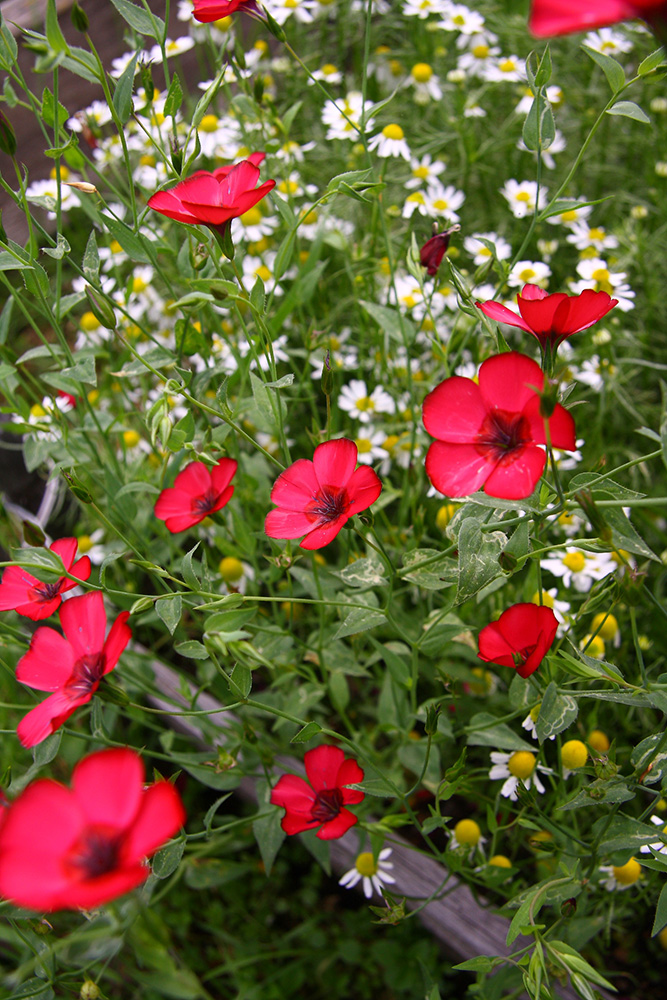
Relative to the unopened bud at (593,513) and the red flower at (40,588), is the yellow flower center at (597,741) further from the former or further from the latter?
the red flower at (40,588)

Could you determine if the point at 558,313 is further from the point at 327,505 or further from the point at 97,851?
the point at 97,851

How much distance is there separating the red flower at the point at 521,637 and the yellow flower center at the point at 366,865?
0.34m

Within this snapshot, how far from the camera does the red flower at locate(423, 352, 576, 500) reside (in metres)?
0.46

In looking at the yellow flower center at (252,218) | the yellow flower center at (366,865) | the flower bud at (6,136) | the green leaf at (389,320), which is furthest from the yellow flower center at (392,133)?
the yellow flower center at (366,865)

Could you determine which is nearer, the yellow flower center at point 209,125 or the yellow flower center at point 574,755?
the yellow flower center at point 574,755

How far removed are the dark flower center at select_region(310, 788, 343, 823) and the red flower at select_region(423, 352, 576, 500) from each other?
0.35 m

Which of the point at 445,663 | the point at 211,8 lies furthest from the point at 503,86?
the point at 445,663

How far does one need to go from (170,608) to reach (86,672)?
83mm

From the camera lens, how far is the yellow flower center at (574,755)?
0.69m

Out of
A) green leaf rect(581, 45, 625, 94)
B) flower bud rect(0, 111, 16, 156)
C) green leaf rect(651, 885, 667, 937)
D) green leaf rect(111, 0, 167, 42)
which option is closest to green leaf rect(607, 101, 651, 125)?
green leaf rect(581, 45, 625, 94)

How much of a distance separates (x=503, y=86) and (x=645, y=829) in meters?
1.50

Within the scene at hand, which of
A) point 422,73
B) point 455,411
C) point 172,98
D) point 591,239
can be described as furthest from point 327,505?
point 422,73

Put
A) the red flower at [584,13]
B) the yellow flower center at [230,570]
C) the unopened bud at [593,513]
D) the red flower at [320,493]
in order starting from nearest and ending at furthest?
1. the red flower at [584,13]
2. the unopened bud at [593,513]
3. the red flower at [320,493]
4. the yellow flower center at [230,570]

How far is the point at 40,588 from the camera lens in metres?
0.68
